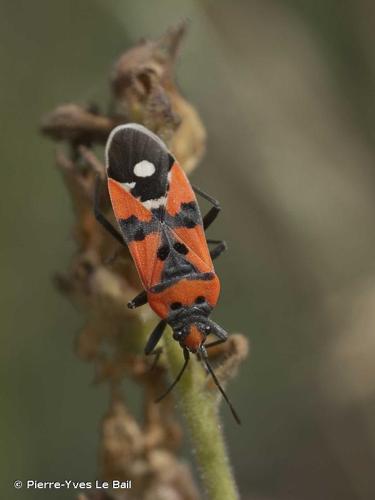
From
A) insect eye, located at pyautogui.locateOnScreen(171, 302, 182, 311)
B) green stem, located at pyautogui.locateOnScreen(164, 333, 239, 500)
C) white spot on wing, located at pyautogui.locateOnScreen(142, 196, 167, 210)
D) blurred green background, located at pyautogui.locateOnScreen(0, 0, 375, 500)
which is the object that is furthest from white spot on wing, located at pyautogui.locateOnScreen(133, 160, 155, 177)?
blurred green background, located at pyautogui.locateOnScreen(0, 0, 375, 500)

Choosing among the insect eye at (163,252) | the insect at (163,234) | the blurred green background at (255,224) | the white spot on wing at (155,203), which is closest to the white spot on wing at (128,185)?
the insect at (163,234)

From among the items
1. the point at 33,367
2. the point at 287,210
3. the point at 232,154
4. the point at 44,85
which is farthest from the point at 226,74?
the point at 33,367

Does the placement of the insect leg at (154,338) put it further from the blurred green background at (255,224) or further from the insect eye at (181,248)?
the blurred green background at (255,224)

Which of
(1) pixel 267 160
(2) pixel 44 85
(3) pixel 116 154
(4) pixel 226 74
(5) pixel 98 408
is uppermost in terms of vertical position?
(2) pixel 44 85

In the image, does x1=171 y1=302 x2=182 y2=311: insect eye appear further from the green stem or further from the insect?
the green stem

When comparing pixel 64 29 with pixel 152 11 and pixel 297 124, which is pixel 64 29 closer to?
pixel 152 11

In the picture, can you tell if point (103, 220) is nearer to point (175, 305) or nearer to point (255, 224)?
point (175, 305)
